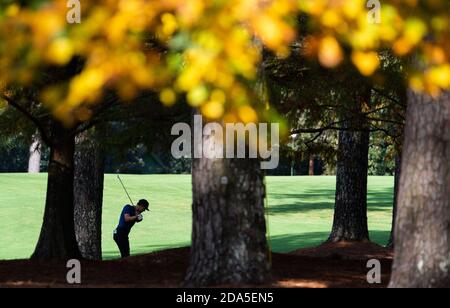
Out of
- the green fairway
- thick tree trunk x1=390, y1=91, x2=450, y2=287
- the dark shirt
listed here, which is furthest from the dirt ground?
the green fairway

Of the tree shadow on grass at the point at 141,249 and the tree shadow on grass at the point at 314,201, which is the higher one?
the tree shadow on grass at the point at 314,201

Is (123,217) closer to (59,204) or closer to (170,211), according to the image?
(59,204)

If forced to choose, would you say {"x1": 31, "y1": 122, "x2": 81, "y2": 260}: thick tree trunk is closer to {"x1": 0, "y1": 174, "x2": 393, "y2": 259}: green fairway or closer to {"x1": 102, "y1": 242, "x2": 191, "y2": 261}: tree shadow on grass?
{"x1": 0, "y1": 174, "x2": 393, "y2": 259}: green fairway

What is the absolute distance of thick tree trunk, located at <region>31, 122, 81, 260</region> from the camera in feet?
44.5

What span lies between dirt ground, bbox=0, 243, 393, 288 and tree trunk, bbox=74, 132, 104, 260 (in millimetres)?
4564

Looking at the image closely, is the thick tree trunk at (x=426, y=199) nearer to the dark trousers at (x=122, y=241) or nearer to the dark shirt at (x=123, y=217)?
the dark shirt at (x=123, y=217)

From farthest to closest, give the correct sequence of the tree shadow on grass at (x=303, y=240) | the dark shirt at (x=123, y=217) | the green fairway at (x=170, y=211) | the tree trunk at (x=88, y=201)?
the green fairway at (x=170, y=211) < the tree shadow on grass at (x=303, y=240) < the tree trunk at (x=88, y=201) < the dark shirt at (x=123, y=217)

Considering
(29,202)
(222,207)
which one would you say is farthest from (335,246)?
(29,202)

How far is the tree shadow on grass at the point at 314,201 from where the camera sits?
39562 mm

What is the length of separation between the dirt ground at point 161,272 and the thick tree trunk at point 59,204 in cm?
40

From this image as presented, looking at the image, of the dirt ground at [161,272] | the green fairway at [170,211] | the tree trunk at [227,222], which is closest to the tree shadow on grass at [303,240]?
the green fairway at [170,211]

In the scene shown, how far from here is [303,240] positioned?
2745 centimetres

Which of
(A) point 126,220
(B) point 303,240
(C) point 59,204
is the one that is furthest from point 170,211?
(C) point 59,204

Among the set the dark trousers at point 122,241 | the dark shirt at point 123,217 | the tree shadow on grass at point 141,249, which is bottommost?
the tree shadow on grass at point 141,249
